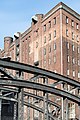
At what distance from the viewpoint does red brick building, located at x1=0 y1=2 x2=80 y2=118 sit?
2400 inches

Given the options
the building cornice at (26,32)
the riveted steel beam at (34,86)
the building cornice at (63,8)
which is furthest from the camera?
the building cornice at (26,32)

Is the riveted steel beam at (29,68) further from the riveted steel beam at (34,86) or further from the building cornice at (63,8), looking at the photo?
the building cornice at (63,8)

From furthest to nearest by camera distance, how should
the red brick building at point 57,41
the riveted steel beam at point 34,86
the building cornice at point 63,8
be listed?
the building cornice at point 63,8 → the red brick building at point 57,41 → the riveted steel beam at point 34,86

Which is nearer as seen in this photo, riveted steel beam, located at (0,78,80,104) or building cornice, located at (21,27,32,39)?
riveted steel beam, located at (0,78,80,104)

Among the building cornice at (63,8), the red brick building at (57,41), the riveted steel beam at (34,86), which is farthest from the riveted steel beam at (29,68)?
the building cornice at (63,8)

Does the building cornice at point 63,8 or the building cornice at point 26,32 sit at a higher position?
the building cornice at point 63,8

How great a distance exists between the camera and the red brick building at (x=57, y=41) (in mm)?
60969

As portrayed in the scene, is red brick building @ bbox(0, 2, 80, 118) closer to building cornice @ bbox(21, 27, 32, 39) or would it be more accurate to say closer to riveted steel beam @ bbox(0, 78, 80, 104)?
building cornice @ bbox(21, 27, 32, 39)

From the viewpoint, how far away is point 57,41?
2427 inches

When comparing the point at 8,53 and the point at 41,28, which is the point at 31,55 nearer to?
the point at 41,28

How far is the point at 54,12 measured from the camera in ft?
209

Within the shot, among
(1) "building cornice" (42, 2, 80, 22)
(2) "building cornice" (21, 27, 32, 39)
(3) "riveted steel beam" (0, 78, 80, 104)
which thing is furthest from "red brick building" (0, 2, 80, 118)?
(3) "riveted steel beam" (0, 78, 80, 104)

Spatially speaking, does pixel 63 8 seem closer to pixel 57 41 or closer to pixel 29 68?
pixel 57 41

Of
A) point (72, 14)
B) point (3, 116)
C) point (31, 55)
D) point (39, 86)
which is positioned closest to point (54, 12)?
point (72, 14)
